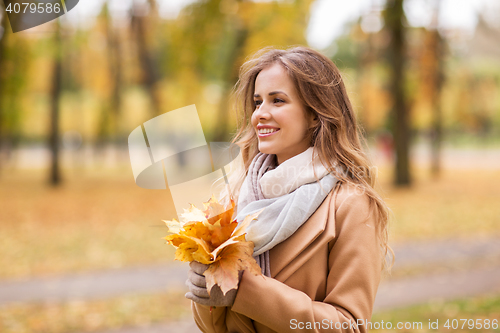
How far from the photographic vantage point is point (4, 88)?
46.5 feet

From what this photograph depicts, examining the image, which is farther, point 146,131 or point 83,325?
point 83,325

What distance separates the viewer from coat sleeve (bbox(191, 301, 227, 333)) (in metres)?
1.92

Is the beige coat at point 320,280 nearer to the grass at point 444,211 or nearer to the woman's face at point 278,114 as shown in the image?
the woman's face at point 278,114

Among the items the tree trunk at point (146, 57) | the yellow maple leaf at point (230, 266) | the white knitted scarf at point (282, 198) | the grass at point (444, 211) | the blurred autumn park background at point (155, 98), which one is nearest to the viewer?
the yellow maple leaf at point (230, 266)

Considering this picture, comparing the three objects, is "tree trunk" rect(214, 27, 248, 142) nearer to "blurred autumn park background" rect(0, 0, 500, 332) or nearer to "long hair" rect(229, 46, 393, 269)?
"blurred autumn park background" rect(0, 0, 500, 332)

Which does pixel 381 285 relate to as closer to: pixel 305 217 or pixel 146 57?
pixel 305 217

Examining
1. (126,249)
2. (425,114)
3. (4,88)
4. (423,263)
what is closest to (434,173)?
(425,114)

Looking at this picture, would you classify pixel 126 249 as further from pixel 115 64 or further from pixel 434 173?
pixel 434 173

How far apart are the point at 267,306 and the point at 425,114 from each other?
3323cm

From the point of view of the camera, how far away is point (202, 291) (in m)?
1.68

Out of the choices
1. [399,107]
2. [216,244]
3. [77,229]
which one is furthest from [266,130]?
[399,107]

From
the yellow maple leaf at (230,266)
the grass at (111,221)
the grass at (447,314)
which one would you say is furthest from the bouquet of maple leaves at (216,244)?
the grass at (111,221)

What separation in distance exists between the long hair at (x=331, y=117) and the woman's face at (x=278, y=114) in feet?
0.12

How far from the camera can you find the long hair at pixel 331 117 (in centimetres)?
195
